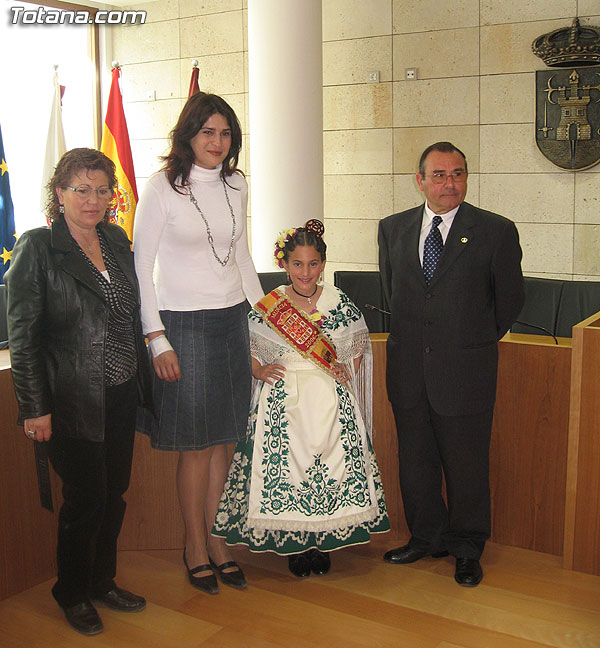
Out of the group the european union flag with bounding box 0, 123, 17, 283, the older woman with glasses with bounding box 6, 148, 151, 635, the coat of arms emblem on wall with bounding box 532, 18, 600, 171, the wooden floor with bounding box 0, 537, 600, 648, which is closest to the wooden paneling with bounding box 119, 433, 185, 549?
the wooden floor with bounding box 0, 537, 600, 648

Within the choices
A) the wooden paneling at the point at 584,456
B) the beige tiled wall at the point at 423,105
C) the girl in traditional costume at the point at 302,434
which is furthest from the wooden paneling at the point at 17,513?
the beige tiled wall at the point at 423,105

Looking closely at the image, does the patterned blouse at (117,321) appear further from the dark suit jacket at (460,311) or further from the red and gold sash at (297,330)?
the dark suit jacket at (460,311)

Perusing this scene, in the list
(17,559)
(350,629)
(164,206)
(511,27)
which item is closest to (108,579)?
(17,559)

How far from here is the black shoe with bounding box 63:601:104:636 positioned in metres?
2.57

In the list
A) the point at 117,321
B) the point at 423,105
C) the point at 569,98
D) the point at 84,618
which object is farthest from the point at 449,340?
the point at 423,105

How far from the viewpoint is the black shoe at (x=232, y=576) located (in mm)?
2865

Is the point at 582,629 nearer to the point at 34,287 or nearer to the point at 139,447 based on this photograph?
the point at 139,447

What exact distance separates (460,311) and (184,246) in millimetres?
968

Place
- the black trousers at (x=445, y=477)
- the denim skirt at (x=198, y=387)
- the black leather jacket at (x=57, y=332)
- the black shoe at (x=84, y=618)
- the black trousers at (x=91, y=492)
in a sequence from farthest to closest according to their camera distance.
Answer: the black trousers at (x=445, y=477) → the denim skirt at (x=198, y=387) → the black shoe at (x=84, y=618) → the black trousers at (x=91, y=492) → the black leather jacket at (x=57, y=332)

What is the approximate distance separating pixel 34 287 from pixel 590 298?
→ 2588 millimetres

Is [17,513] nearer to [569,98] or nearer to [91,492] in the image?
[91,492]

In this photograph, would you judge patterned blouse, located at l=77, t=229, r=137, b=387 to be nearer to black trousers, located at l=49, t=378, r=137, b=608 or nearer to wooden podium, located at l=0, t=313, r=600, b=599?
black trousers, located at l=49, t=378, r=137, b=608

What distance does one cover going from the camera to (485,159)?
18.3ft

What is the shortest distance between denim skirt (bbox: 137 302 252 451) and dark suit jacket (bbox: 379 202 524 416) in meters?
0.63
